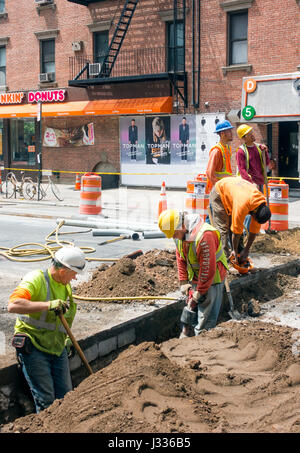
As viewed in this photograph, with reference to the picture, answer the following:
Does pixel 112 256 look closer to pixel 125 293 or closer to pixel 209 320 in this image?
pixel 125 293

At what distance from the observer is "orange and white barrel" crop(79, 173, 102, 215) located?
15.1 metres

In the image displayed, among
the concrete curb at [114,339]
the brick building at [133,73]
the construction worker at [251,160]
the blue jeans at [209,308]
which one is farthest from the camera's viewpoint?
the brick building at [133,73]

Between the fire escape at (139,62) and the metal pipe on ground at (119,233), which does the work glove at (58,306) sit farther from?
the fire escape at (139,62)

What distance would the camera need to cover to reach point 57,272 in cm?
497

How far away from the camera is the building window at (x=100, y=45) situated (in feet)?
86.9

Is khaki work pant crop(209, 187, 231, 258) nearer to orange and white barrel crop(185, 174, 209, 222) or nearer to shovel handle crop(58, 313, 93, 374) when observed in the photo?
shovel handle crop(58, 313, 93, 374)

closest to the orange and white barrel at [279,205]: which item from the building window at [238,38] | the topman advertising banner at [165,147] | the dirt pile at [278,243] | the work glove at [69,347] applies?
the dirt pile at [278,243]

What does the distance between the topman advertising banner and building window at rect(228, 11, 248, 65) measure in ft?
7.54

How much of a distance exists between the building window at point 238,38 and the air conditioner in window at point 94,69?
20.8 feet

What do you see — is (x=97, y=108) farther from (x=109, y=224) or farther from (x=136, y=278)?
(x=136, y=278)

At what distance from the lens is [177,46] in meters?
24.0

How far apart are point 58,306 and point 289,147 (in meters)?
18.8

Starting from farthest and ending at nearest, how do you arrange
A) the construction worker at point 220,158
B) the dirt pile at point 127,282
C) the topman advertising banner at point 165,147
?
the topman advertising banner at point 165,147 < the construction worker at point 220,158 < the dirt pile at point 127,282
